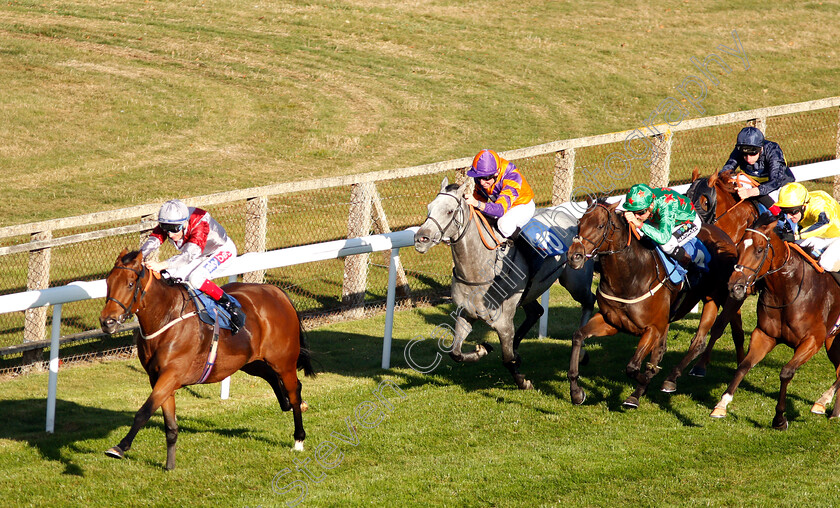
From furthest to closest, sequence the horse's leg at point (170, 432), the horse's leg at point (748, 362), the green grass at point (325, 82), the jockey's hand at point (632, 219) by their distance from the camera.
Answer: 1. the green grass at point (325, 82)
2. the jockey's hand at point (632, 219)
3. the horse's leg at point (748, 362)
4. the horse's leg at point (170, 432)

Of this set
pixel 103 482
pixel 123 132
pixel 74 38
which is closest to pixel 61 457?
pixel 103 482

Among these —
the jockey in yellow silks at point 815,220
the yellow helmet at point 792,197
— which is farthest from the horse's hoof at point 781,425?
the yellow helmet at point 792,197

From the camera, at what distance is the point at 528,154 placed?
1130 cm

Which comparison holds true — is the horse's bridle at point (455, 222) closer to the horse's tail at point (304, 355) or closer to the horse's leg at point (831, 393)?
the horse's tail at point (304, 355)

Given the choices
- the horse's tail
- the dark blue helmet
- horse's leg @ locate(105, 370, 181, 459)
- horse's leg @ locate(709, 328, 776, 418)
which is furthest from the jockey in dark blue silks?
horse's leg @ locate(105, 370, 181, 459)

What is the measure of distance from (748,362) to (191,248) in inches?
167

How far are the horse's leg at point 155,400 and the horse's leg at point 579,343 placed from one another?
305cm

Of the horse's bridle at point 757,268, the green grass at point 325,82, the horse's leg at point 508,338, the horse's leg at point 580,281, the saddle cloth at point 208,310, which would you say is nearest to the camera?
the saddle cloth at point 208,310

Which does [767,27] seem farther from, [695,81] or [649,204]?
[649,204]

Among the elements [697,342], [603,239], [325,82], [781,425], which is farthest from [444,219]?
[325,82]

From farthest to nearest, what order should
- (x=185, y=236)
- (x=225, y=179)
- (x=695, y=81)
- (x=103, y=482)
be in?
(x=695, y=81), (x=225, y=179), (x=185, y=236), (x=103, y=482)

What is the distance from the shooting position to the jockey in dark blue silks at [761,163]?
8.97 m

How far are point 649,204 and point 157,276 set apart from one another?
3.81 meters

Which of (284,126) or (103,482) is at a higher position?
(284,126)
